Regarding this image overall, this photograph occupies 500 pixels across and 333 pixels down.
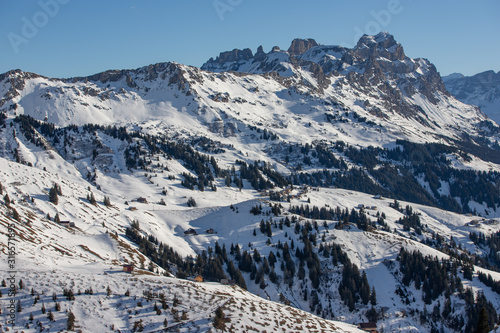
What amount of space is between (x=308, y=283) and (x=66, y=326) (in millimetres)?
84037

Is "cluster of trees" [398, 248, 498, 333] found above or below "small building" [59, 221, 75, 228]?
below

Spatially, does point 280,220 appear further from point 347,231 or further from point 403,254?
point 403,254

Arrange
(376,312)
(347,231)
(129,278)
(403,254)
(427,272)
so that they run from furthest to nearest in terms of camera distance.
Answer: (347,231) < (403,254) < (427,272) < (376,312) < (129,278)

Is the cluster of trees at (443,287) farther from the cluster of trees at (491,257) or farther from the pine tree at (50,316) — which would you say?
the pine tree at (50,316)

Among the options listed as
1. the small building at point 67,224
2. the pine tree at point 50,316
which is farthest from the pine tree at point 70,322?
the small building at point 67,224

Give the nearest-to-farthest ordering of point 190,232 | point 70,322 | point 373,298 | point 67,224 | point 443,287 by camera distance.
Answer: point 70,322 → point 373,298 → point 443,287 → point 67,224 → point 190,232

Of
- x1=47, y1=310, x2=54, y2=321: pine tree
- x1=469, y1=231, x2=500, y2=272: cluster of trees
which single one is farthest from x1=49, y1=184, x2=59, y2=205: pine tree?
x1=469, y1=231, x2=500, y2=272: cluster of trees

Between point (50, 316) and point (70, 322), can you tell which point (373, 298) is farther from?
point (50, 316)

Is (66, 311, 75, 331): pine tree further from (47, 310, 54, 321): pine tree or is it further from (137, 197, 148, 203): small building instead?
(137, 197, 148, 203): small building

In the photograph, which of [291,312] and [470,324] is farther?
[470,324]

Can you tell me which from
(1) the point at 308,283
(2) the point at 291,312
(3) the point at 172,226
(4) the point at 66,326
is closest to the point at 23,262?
(4) the point at 66,326

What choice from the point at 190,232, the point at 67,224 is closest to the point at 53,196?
the point at 67,224

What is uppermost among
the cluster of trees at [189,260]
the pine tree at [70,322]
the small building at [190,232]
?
the small building at [190,232]

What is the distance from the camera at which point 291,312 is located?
199 feet
